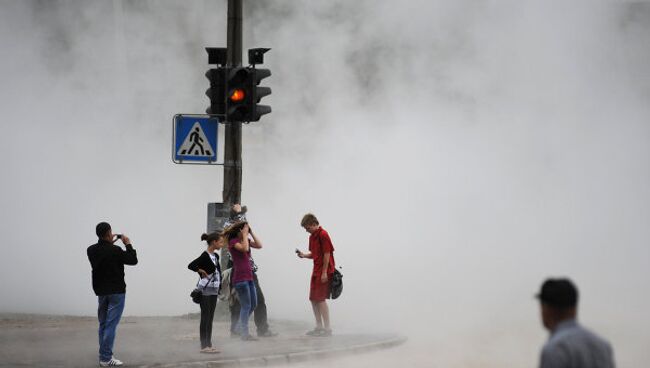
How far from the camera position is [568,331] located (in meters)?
4.13

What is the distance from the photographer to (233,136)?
11.4 metres

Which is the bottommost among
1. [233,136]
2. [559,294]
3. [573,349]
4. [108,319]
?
[573,349]

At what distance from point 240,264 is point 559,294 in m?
6.71

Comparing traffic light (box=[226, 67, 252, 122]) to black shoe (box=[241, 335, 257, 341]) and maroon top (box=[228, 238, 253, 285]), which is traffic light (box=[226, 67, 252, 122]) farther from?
black shoe (box=[241, 335, 257, 341])

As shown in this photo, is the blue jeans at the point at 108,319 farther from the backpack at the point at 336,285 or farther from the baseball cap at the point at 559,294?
the baseball cap at the point at 559,294

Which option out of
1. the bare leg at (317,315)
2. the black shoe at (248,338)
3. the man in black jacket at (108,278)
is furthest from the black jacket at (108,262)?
the bare leg at (317,315)

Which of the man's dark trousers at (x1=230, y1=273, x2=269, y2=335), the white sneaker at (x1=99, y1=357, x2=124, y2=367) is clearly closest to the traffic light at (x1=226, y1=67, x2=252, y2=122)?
the man's dark trousers at (x1=230, y1=273, x2=269, y2=335)

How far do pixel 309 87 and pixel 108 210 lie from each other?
311cm

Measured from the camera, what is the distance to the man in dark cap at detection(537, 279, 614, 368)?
4074mm

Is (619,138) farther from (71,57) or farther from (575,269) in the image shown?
(71,57)

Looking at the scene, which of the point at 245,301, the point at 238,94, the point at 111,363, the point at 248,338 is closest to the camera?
the point at 111,363

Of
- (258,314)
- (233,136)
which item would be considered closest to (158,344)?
(258,314)

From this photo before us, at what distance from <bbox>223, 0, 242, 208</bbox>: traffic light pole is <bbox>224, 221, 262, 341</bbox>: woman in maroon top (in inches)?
28.9

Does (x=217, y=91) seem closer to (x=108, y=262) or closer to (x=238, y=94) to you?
(x=238, y=94)
